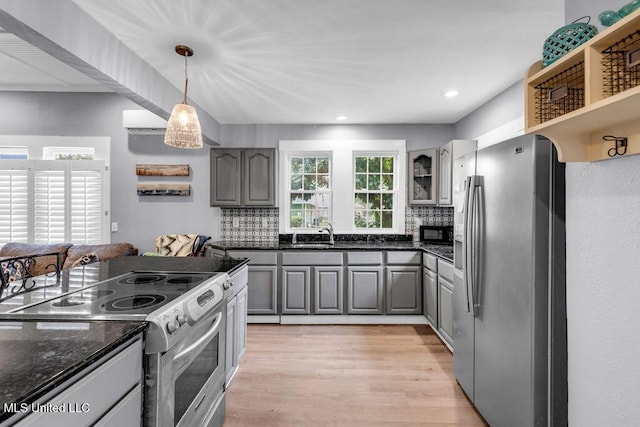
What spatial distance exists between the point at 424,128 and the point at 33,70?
15.1 feet

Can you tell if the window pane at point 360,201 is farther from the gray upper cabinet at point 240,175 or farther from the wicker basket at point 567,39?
the wicker basket at point 567,39

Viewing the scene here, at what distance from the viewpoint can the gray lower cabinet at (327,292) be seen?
12.3 feet

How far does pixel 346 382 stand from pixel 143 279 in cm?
169

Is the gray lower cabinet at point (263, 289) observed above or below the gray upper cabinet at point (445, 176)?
below

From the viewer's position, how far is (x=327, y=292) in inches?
148

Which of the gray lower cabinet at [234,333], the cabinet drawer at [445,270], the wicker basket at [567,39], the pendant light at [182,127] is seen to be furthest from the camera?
the cabinet drawer at [445,270]

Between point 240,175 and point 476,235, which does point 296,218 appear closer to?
point 240,175

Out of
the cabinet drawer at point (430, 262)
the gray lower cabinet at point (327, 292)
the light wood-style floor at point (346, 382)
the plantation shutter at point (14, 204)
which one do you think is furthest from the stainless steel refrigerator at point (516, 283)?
the plantation shutter at point (14, 204)

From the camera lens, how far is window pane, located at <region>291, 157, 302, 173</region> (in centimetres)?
449

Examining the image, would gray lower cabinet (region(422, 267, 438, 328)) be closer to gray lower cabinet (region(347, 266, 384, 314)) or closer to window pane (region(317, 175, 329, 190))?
gray lower cabinet (region(347, 266, 384, 314))

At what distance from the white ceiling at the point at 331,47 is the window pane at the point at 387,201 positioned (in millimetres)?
1304

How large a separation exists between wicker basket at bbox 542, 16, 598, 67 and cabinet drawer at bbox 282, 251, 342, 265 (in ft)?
9.23

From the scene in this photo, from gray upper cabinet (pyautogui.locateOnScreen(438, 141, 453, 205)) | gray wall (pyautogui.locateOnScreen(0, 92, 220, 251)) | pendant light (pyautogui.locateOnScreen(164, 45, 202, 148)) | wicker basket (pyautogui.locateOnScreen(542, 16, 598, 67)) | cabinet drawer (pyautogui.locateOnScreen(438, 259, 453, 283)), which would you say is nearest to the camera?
wicker basket (pyautogui.locateOnScreen(542, 16, 598, 67))

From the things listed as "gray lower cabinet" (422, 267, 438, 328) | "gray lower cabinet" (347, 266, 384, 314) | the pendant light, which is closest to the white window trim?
"gray lower cabinet" (347, 266, 384, 314)
